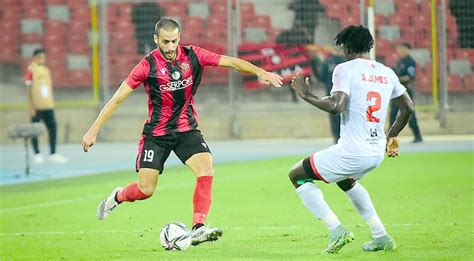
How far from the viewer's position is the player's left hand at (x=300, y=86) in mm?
9672

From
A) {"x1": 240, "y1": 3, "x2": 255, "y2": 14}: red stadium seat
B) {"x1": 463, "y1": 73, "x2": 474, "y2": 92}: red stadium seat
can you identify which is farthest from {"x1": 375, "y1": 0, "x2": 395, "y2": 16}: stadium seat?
{"x1": 240, "y1": 3, "x2": 255, "y2": 14}: red stadium seat

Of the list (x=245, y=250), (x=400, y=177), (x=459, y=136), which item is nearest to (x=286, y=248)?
(x=245, y=250)

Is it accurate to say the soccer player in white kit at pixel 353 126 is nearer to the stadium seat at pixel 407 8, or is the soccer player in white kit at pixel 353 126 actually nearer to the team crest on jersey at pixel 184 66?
A: the team crest on jersey at pixel 184 66

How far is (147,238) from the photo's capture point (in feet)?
40.3

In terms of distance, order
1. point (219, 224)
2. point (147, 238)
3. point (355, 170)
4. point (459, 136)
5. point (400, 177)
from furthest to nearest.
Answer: point (459, 136), point (400, 177), point (219, 224), point (147, 238), point (355, 170)

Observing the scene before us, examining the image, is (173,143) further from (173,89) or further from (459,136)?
(459,136)

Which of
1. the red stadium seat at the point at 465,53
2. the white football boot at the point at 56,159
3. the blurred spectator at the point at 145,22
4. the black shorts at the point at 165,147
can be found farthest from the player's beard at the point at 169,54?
the red stadium seat at the point at 465,53

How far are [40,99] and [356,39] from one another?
15.7m

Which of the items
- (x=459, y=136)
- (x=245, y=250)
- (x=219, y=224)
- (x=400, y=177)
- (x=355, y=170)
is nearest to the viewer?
(x=355, y=170)

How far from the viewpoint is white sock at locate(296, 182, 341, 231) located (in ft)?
33.4

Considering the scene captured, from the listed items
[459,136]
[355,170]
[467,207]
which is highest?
[355,170]

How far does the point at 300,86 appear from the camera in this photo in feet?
31.9

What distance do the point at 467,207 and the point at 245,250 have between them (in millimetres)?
4457

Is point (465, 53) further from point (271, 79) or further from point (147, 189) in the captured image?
point (271, 79)
